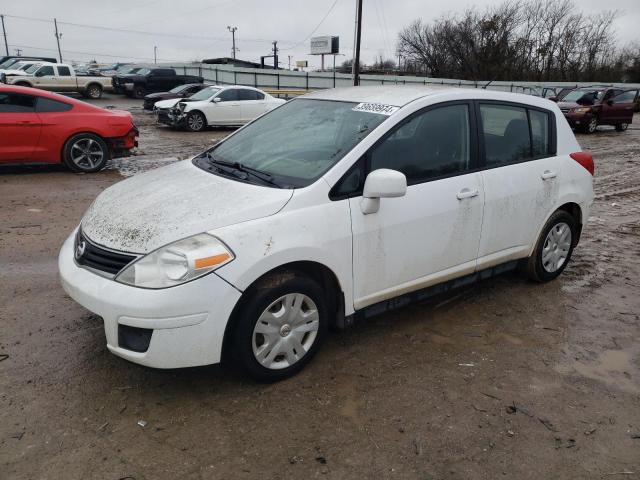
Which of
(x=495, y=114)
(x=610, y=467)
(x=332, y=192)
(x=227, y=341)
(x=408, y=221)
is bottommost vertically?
(x=610, y=467)

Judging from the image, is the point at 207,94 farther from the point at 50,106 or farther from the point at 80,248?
the point at 80,248

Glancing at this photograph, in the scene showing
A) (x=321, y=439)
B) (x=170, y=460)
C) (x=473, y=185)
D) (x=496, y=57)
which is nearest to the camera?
(x=170, y=460)

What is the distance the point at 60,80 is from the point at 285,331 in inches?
1066

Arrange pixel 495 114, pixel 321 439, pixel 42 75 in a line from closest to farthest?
pixel 321 439
pixel 495 114
pixel 42 75

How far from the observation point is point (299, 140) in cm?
380

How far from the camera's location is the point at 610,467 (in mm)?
2643

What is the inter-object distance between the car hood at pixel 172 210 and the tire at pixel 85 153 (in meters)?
6.73

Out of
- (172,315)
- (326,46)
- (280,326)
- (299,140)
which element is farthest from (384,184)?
(326,46)

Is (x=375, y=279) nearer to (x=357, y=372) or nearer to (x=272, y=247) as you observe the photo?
(x=357, y=372)

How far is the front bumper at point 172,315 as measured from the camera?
274cm

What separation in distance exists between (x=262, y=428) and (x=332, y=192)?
4.55 feet

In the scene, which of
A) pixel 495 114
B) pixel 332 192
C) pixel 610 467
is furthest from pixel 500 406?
pixel 495 114

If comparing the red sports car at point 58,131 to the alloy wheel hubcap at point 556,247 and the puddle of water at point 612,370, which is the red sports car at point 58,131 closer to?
the alloy wheel hubcap at point 556,247

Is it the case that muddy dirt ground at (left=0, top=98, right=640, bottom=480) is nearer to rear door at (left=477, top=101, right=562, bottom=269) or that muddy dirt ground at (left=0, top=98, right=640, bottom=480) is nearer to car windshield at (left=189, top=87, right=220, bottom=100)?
rear door at (left=477, top=101, right=562, bottom=269)
